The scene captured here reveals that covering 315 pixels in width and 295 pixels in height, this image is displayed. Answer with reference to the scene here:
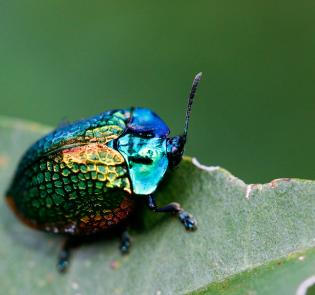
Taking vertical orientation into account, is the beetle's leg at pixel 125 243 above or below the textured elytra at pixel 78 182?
below

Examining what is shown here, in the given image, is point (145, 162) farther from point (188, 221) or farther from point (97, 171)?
point (188, 221)

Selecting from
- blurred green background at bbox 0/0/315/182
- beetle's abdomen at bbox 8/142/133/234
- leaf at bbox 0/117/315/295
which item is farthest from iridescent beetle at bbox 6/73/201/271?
blurred green background at bbox 0/0/315/182

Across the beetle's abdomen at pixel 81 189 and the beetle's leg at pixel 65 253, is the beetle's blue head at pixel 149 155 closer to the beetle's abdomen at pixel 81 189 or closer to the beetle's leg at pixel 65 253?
the beetle's abdomen at pixel 81 189

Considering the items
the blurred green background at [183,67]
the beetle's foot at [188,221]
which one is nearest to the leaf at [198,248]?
the beetle's foot at [188,221]

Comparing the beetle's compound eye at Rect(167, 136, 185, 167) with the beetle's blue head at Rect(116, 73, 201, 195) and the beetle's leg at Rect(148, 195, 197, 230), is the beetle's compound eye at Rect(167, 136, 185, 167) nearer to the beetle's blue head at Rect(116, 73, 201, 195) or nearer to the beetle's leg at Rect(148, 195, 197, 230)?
the beetle's blue head at Rect(116, 73, 201, 195)

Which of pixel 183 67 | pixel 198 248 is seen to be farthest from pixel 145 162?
pixel 183 67
